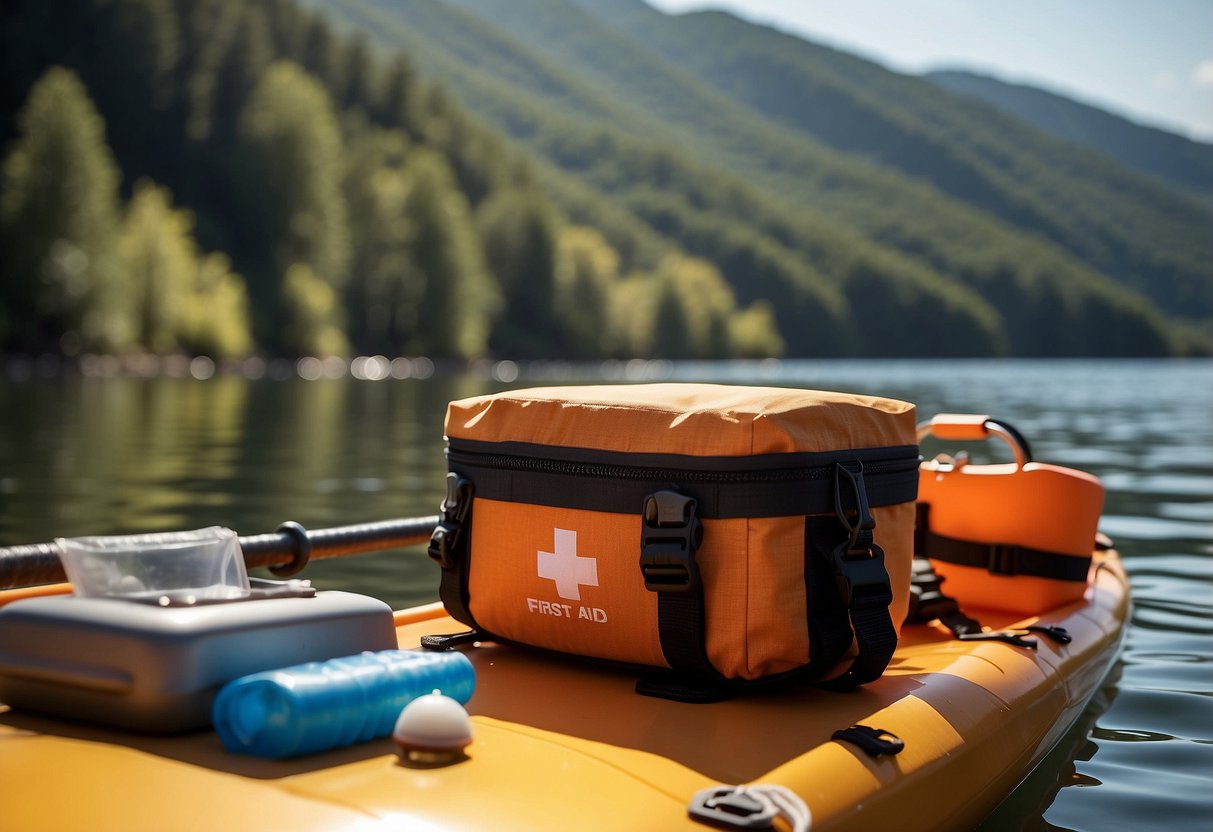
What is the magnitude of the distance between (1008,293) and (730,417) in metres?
185

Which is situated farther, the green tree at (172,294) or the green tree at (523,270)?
the green tree at (523,270)

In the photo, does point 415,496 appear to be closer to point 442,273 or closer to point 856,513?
point 856,513

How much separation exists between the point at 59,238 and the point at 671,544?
48030 mm

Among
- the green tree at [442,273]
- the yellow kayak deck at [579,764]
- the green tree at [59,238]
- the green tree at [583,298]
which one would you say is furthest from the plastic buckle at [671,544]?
the green tree at [583,298]

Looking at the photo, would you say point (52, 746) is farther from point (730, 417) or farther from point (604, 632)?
point (730, 417)

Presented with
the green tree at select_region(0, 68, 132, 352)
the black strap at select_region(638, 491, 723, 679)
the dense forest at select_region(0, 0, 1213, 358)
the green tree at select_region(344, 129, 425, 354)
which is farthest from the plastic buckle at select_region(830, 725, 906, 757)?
the green tree at select_region(344, 129, 425, 354)

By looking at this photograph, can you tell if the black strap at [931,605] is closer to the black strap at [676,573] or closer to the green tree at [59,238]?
the black strap at [676,573]

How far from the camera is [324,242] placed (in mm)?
65625

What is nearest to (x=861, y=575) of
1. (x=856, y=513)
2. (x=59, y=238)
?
(x=856, y=513)

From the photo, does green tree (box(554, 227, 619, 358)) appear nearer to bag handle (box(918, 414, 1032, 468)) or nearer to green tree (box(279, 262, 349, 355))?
green tree (box(279, 262, 349, 355))

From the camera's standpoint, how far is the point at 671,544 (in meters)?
2.74

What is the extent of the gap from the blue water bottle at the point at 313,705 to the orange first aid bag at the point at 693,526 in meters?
0.67

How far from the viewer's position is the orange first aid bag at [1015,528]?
4.50 m

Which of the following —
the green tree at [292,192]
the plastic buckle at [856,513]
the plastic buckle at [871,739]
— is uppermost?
the green tree at [292,192]
